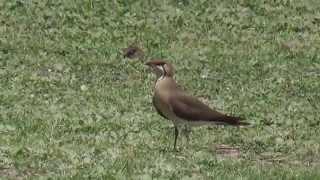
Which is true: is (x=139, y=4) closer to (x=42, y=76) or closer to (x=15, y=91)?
(x=42, y=76)

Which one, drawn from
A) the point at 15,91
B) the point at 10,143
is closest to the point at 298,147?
the point at 10,143

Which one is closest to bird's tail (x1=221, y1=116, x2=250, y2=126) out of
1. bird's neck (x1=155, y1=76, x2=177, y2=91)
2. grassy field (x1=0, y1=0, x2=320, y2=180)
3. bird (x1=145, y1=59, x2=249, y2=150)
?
bird (x1=145, y1=59, x2=249, y2=150)

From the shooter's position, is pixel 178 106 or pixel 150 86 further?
pixel 150 86

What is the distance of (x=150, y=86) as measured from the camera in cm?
1770

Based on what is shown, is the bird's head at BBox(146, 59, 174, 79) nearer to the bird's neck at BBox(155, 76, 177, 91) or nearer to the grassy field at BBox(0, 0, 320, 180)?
the bird's neck at BBox(155, 76, 177, 91)

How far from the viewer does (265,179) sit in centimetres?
1016

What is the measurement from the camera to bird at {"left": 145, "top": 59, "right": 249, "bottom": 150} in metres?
11.4

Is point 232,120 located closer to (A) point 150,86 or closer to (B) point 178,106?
(B) point 178,106

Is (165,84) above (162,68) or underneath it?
underneath

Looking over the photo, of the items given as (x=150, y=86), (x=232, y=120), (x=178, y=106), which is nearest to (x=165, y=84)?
(x=178, y=106)

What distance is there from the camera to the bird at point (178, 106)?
450 inches

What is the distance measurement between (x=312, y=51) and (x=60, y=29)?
600cm

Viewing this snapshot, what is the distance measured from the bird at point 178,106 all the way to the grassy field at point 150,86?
1.58 feet

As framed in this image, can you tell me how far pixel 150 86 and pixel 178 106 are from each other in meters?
6.32
